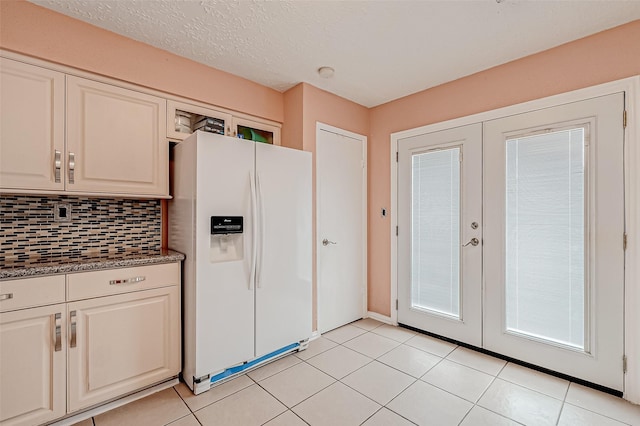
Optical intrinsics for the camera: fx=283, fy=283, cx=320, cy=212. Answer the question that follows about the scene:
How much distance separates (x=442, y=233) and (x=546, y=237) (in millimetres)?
811

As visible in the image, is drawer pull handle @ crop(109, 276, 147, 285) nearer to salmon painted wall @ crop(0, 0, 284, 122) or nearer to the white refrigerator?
the white refrigerator

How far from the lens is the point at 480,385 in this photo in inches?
81.1

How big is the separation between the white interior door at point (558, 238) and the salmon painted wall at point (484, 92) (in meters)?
0.20

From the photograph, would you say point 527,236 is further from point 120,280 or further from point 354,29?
point 120,280

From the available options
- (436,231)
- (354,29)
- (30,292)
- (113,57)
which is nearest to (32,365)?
(30,292)

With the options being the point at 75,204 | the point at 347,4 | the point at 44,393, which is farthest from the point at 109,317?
the point at 347,4

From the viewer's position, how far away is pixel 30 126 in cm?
171

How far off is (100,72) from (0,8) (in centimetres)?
51

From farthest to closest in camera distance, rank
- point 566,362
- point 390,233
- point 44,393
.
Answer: point 390,233 < point 566,362 < point 44,393

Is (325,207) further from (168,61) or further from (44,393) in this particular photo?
(44,393)

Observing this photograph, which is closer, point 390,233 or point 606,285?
point 606,285

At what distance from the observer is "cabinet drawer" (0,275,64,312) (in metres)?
1.49

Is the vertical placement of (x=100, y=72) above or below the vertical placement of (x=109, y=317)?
above

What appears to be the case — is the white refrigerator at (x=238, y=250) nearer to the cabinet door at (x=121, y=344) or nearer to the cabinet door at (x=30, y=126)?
the cabinet door at (x=121, y=344)
